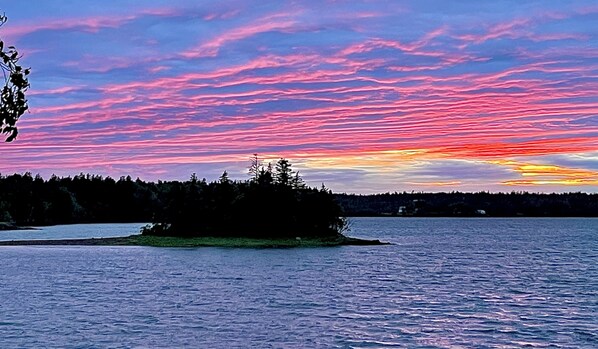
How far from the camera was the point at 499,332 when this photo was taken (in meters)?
35.1

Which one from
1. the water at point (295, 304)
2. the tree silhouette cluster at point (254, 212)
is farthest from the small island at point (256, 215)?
the water at point (295, 304)

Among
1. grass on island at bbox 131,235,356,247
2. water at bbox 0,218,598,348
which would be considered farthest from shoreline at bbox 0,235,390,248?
water at bbox 0,218,598,348

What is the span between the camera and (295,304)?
149ft

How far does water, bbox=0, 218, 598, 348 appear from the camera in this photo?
33031 mm

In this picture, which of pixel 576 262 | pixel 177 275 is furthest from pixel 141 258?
pixel 576 262

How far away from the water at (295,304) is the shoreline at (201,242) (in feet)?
105

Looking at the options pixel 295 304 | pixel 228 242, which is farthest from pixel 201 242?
pixel 295 304

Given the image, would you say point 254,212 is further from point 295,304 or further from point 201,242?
point 295,304

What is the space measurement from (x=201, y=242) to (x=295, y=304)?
7629cm

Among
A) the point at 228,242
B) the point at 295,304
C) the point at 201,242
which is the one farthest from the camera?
the point at 201,242

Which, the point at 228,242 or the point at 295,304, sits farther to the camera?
the point at 228,242

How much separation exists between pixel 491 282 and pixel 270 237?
66748 millimetres

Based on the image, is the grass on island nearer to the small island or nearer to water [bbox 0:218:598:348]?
the small island

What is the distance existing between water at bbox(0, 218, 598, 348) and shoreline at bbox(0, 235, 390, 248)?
32.1 metres
